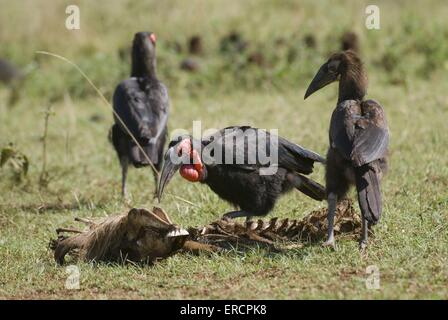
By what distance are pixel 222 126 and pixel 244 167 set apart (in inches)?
136

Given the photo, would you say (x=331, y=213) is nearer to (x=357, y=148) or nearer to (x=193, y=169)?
(x=357, y=148)

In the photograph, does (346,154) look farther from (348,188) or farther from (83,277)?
(83,277)

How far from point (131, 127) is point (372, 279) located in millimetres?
3325

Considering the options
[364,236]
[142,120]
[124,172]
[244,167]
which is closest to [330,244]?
[364,236]

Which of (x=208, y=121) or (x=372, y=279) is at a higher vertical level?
(x=208, y=121)

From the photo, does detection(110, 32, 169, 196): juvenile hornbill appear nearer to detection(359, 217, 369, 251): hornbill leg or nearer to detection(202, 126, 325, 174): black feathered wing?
detection(202, 126, 325, 174): black feathered wing

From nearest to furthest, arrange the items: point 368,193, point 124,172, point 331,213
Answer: point 368,193, point 331,213, point 124,172

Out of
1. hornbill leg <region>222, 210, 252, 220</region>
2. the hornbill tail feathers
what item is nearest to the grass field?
the hornbill tail feathers

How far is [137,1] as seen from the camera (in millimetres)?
14781

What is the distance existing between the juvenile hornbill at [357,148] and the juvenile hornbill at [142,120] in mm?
1942

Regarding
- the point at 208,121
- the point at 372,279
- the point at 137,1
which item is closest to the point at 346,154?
the point at 372,279

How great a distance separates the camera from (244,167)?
234 inches

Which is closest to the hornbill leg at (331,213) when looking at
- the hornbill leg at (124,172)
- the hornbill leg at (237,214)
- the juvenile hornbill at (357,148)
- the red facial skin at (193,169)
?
the juvenile hornbill at (357,148)

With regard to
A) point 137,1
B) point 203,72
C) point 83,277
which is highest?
point 137,1
